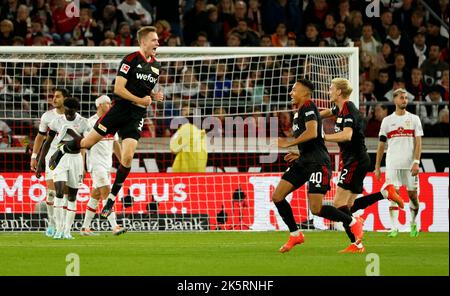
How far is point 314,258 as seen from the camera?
1123cm

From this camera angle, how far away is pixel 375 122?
1997 centimetres

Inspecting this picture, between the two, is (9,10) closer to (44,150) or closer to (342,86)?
(44,150)

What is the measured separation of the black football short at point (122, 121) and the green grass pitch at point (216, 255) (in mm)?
1422

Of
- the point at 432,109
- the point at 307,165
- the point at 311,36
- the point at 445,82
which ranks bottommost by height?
the point at 307,165

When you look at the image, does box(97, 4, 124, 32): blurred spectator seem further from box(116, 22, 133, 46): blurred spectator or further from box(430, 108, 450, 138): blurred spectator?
box(430, 108, 450, 138): blurred spectator

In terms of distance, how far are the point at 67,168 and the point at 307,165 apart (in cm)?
449

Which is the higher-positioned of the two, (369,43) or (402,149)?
(369,43)

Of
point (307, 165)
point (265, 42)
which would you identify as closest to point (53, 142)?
point (307, 165)

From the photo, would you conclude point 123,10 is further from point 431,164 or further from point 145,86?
point 145,86

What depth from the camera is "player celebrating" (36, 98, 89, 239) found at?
48.8 ft

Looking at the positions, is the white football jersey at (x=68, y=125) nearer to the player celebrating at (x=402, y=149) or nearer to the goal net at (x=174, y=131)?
the goal net at (x=174, y=131)

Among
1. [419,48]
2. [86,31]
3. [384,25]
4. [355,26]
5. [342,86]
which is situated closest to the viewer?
[342,86]

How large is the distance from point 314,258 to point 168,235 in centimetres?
524

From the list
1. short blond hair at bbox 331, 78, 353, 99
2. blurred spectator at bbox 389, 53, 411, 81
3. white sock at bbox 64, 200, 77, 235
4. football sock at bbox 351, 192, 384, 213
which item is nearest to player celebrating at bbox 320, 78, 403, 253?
short blond hair at bbox 331, 78, 353, 99
